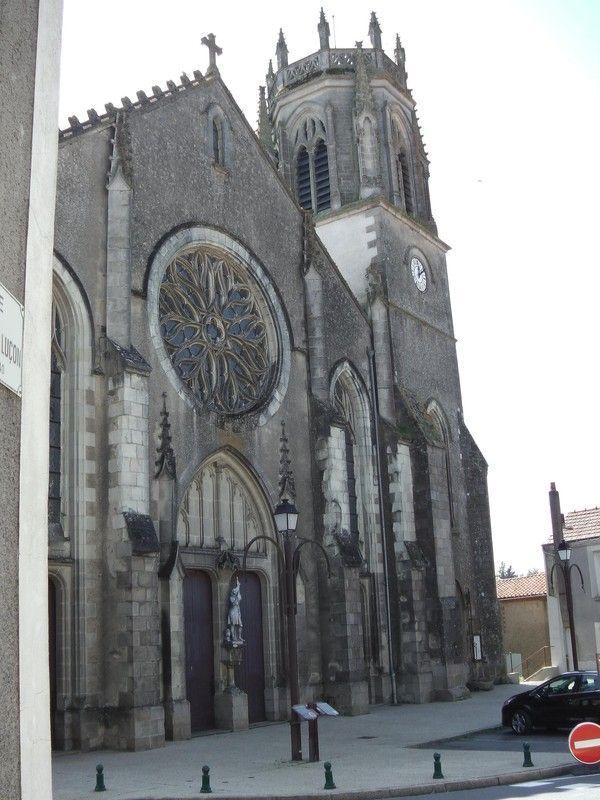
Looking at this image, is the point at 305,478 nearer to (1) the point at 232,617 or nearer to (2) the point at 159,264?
(1) the point at 232,617

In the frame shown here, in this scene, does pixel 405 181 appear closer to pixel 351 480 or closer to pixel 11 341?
pixel 351 480

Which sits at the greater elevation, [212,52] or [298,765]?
[212,52]

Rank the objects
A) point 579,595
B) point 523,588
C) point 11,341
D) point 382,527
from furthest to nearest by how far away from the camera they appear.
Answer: point 523,588 < point 579,595 < point 382,527 < point 11,341

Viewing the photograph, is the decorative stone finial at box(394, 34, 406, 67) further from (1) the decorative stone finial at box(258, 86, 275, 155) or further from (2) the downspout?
(2) the downspout

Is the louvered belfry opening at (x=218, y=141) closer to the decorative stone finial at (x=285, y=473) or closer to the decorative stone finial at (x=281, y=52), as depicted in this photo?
the decorative stone finial at (x=285, y=473)

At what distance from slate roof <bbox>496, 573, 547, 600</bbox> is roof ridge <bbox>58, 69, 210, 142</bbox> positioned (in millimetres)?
26547

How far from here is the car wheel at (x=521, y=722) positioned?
634 inches

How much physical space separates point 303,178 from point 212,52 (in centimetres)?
802

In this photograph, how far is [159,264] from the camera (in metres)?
18.7

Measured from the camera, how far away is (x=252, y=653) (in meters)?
19.5

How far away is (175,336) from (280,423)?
3380mm

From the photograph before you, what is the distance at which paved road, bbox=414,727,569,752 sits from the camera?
14.2 metres

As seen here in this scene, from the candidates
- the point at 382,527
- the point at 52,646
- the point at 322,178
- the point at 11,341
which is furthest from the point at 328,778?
the point at 322,178

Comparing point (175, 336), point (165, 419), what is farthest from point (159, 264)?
point (165, 419)
